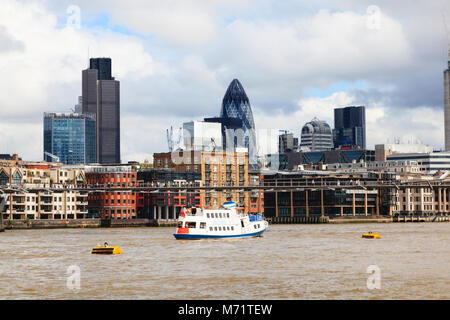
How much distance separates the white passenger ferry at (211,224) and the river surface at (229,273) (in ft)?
55.4

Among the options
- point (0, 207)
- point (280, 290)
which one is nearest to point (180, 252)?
point (280, 290)

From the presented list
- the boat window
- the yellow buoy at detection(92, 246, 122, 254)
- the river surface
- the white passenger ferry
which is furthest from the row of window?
the yellow buoy at detection(92, 246, 122, 254)

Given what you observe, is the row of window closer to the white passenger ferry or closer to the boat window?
the white passenger ferry

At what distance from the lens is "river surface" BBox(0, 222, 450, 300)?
4534 centimetres

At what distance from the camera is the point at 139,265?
64000mm

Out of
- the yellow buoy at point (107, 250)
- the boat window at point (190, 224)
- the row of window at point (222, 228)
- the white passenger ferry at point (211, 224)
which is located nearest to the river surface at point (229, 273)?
the yellow buoy at point (107, 250)

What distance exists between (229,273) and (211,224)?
4761 centimetres

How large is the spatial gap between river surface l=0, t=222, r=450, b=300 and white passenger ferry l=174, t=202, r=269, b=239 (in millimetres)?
16899

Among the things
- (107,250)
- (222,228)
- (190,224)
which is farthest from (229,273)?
(222,228)

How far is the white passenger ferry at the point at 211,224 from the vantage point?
10312 centimetres

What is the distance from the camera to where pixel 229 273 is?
56750 millimetres
